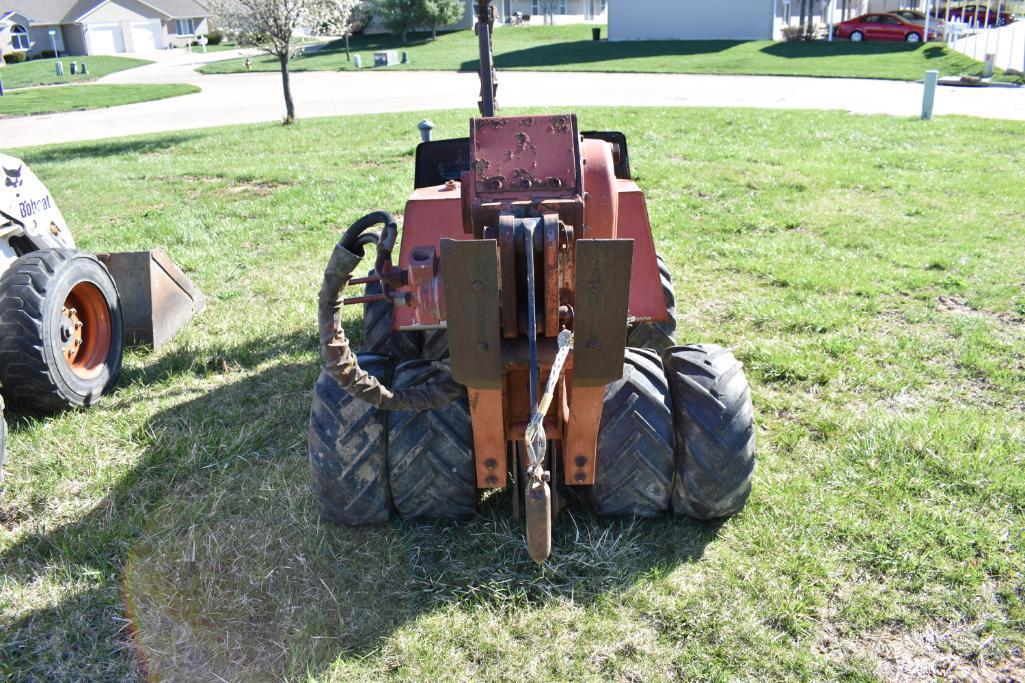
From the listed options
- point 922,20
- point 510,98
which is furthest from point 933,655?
point 922,20

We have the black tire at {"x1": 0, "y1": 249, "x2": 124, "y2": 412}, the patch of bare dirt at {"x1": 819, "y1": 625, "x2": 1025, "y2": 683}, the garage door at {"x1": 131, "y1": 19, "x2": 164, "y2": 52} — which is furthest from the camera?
the garage door at {"x1": 131, "y1": 19, "x2": 164, "y2": 52}

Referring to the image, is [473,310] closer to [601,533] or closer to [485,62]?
[601,533]

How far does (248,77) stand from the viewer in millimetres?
32688

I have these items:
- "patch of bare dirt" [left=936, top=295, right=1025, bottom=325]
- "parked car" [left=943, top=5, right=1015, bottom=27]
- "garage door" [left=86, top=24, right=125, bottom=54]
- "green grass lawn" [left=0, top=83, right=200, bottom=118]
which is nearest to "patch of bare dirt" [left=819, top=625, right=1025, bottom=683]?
"patch of bare dirt" [left=936, top=295, right=1025, bottom=325]

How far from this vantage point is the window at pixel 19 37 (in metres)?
56.4

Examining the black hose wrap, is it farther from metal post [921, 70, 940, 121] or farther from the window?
the window

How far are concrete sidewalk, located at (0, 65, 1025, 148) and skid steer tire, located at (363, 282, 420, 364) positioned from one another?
1336 cm

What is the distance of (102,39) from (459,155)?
211 ft

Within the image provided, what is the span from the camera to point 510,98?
21.2 metres

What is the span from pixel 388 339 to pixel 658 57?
2905 cm

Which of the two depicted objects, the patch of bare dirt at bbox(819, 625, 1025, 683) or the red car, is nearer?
the patch of bare dirt at bbox(819, 625, 1025, 683)

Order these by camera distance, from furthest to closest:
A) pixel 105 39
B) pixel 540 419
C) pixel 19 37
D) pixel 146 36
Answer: pixel 146 36 → pixel 105 39 → pixel 19 37 → pixel 540 419

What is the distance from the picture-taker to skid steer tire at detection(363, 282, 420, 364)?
4.73 metres

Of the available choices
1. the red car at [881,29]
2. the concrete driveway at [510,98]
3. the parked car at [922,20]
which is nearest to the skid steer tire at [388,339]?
the concrete driveway at [510,98]
